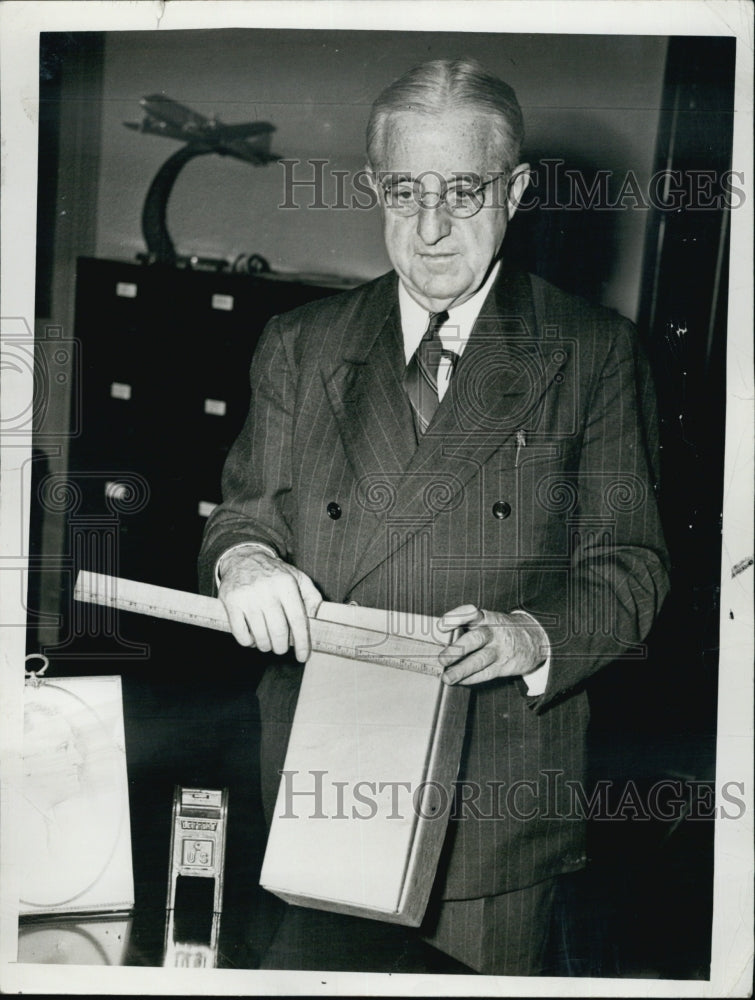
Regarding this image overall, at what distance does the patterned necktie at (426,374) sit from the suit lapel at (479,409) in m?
0.01

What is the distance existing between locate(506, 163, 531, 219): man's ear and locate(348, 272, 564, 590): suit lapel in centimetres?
9

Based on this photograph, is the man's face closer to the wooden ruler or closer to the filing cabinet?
the filing cabinet

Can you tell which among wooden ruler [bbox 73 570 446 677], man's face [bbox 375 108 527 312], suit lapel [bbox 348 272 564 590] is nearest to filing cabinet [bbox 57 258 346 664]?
wooden ruler [bbox 73 570 446 677]

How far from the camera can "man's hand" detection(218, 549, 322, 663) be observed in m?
1.42

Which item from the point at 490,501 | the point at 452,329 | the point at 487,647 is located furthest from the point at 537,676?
the point at 452,329

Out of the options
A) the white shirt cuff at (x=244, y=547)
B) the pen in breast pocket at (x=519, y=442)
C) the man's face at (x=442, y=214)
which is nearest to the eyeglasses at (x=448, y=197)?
the man's face at (x=442, y=214)

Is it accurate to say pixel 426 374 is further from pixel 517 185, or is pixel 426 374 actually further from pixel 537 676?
pixel 537 676

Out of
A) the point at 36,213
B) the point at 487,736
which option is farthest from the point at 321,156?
the point at 487,736

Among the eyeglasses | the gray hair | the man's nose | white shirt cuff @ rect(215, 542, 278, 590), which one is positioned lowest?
white shirt cuff @ rect(215, 542, 278, 590)

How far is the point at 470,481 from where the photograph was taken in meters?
1.42

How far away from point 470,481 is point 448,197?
38 centimetres

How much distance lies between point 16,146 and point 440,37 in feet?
2.02

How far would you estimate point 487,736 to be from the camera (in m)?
1.43

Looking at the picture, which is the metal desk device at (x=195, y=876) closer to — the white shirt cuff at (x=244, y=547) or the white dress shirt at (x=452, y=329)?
the white shirt cuff at (x=244, y=547)
